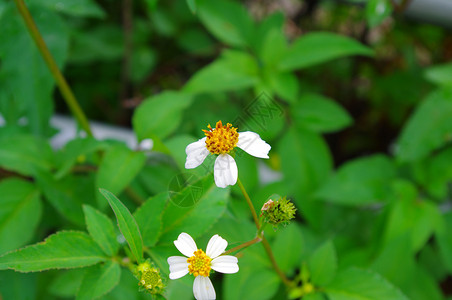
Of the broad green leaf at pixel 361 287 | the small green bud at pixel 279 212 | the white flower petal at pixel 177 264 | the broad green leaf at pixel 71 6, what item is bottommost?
the broad green leaf at pixel 361 287

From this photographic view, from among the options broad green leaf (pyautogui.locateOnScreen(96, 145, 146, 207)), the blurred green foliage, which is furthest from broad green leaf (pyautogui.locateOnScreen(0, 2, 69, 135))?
broad green leaf (pyautogui.locateOnScreen(96, 145, 146, 207))

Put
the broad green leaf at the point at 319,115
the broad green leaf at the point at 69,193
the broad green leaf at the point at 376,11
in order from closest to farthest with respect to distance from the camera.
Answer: the broad green leaf at the point at 69,193 < the broad green leaf at the point at 376,11 < the broad green leaf at the point at 319,115

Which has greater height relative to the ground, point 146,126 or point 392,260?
point 146,126

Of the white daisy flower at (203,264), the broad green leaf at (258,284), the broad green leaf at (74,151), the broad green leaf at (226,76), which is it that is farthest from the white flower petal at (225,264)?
the broad green leaf at (226,76)

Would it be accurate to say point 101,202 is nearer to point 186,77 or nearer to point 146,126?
point 146,126

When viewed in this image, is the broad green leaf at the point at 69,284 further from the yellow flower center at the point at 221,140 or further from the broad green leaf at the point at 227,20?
the broad green leaf at the point at 227,20

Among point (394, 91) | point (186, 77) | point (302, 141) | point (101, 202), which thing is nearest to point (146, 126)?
point (101, 202)
